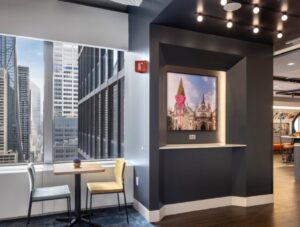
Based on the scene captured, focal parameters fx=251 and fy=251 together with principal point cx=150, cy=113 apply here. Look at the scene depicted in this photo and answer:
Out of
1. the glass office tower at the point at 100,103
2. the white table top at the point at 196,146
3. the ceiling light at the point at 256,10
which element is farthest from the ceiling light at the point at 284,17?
the glass office tower at the point at 100,103

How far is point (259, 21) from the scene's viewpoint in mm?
3514

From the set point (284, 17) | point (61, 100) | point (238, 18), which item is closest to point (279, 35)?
point (284, 17)

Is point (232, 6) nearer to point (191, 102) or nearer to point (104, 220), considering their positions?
point (191, 102)

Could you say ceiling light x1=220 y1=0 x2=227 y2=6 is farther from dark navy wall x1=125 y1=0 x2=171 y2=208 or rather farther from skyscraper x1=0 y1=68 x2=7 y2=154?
skyscraper x1=0 y1=68 x2=7 y2=154

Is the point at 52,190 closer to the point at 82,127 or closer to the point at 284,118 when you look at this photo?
the point at 82,127

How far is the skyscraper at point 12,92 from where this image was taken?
3.96m

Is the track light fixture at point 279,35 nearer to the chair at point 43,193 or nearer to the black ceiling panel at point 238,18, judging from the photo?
the black ceiling panel at point 238,18

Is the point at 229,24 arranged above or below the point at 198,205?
above

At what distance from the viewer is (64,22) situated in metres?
4.06

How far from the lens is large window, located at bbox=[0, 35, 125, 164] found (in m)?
4.00

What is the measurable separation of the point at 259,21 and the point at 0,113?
4119 millimetres

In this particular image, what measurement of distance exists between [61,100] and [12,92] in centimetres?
75

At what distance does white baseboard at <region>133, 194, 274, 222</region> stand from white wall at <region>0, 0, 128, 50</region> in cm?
275

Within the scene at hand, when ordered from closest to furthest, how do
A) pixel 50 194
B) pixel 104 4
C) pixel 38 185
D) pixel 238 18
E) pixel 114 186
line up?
pixel 50 194 → pixel 238 18 → pixel 114 186 → pixel 38 185 → pixel 104 4
